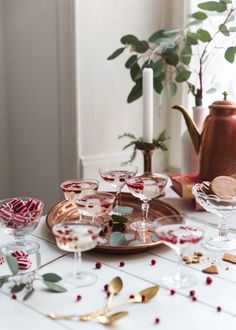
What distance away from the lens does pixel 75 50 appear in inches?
68.0

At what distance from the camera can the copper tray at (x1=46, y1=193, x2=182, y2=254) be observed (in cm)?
101

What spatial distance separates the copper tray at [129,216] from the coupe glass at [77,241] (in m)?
0.10

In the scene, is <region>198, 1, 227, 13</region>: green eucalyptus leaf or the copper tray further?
<region>198, 1, 227, 13</region>: green eucalyptus leaf

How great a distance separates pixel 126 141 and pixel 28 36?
577mm

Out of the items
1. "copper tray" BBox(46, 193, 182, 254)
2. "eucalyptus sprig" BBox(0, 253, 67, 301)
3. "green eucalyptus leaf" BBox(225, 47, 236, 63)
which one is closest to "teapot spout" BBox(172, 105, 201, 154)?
"copper tray" BBox(46, 193, 182, 254)

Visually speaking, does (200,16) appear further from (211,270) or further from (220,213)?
(211,270)

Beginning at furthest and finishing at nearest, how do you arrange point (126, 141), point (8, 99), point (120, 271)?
point (8, 99) < point (126, 141) < point (120, 271)

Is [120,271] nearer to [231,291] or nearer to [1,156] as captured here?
[231,291]

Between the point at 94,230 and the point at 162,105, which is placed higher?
the point at 162,105

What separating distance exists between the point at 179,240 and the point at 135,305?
0.14 meters

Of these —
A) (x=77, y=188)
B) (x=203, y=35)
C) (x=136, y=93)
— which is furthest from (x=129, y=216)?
(x=203, y=35)

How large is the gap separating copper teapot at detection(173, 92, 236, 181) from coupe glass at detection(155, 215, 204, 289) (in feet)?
1.40

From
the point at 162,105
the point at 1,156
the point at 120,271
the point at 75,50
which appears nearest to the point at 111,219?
the point at 120,271

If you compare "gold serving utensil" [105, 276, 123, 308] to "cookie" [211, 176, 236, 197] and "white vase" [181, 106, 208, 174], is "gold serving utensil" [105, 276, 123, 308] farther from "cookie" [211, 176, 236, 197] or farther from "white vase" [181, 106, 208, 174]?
"white vase" [181, 106, 208, 174]
